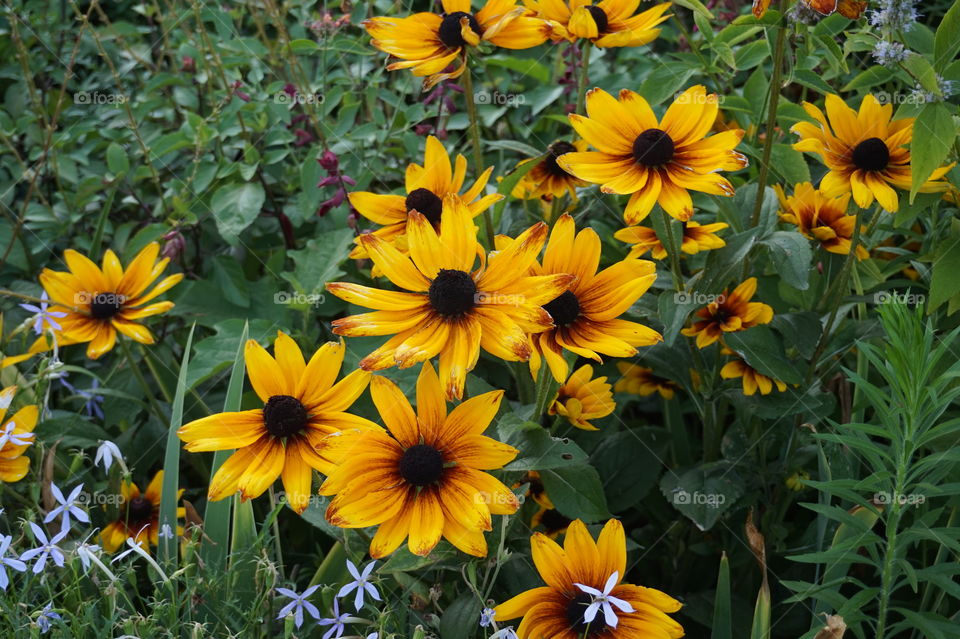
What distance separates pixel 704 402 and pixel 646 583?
401mm

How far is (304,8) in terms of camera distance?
95.0 inches

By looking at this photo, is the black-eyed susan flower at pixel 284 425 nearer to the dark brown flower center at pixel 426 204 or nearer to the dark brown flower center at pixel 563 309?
the dark brown flower center at pixel 563 309

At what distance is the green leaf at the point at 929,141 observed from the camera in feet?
4.29

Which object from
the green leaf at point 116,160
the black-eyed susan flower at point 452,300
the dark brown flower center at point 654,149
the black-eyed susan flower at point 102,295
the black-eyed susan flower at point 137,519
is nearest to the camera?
the black-eyed susan flower at point 452,300

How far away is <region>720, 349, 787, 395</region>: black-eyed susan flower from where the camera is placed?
1526mm

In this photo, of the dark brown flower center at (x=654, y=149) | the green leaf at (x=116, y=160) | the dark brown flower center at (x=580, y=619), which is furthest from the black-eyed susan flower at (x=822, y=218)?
the green leaf at (x=116, y=160)

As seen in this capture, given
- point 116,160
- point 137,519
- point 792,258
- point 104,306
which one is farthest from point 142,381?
point 792,258

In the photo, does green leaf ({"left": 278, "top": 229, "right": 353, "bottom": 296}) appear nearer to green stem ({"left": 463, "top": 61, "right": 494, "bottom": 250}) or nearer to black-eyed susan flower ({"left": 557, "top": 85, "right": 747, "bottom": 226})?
green stem ({"left": 463, "top": 61, "right": 494, "bottom": 250})

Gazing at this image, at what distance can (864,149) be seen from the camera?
1477mm

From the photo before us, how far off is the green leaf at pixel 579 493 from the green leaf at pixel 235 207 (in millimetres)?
954

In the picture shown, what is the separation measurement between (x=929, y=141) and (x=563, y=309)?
548mm

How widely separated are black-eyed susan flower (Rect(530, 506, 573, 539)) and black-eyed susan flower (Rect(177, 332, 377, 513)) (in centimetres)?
50

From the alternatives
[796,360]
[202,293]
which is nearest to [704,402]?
[796,360]

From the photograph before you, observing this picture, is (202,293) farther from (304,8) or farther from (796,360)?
(796,360)
